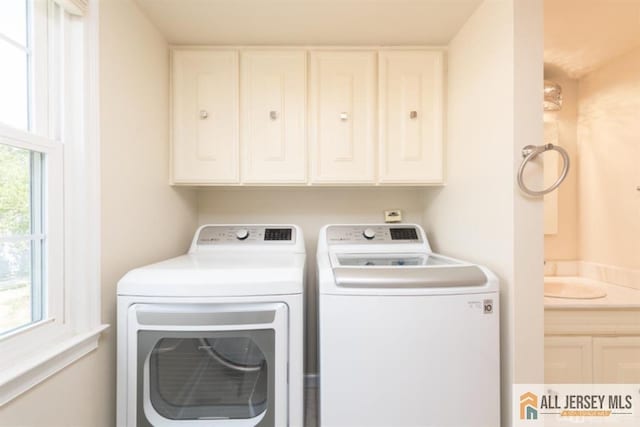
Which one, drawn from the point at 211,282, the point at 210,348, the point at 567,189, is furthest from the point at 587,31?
the point at 210,348

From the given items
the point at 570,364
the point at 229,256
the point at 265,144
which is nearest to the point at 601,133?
the point at 570,364

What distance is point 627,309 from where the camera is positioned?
1.48m

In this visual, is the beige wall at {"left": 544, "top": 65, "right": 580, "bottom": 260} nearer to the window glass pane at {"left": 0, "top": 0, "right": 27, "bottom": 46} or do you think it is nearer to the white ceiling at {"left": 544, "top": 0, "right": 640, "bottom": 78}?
the white ceiling at {"left": 544, "top": 0, "right": 640, "bottom": 78}

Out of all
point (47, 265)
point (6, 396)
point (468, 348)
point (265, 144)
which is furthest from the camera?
point (265, 144)

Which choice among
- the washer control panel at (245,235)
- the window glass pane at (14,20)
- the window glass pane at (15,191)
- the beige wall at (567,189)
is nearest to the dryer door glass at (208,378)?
the window glass pane at (15,191)

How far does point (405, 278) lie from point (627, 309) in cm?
127

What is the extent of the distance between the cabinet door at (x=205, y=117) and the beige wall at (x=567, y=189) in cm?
215

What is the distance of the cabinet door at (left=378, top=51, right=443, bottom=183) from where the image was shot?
5.67ft

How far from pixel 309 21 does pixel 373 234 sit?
1.23 meters

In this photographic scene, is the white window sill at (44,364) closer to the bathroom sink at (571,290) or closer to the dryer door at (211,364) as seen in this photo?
the dryer door at (211,364)

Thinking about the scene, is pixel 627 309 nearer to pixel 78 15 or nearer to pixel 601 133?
pixel 601 133

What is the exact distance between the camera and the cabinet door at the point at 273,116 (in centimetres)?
172

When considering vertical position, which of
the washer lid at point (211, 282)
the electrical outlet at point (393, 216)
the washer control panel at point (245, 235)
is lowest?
the washer lid at point (211, 282)

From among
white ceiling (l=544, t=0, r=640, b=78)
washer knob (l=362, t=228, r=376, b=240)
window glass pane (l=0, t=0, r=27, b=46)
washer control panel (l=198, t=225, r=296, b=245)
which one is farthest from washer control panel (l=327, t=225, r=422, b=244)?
window glass pane (l=0, t=0, r=27, b=46)
